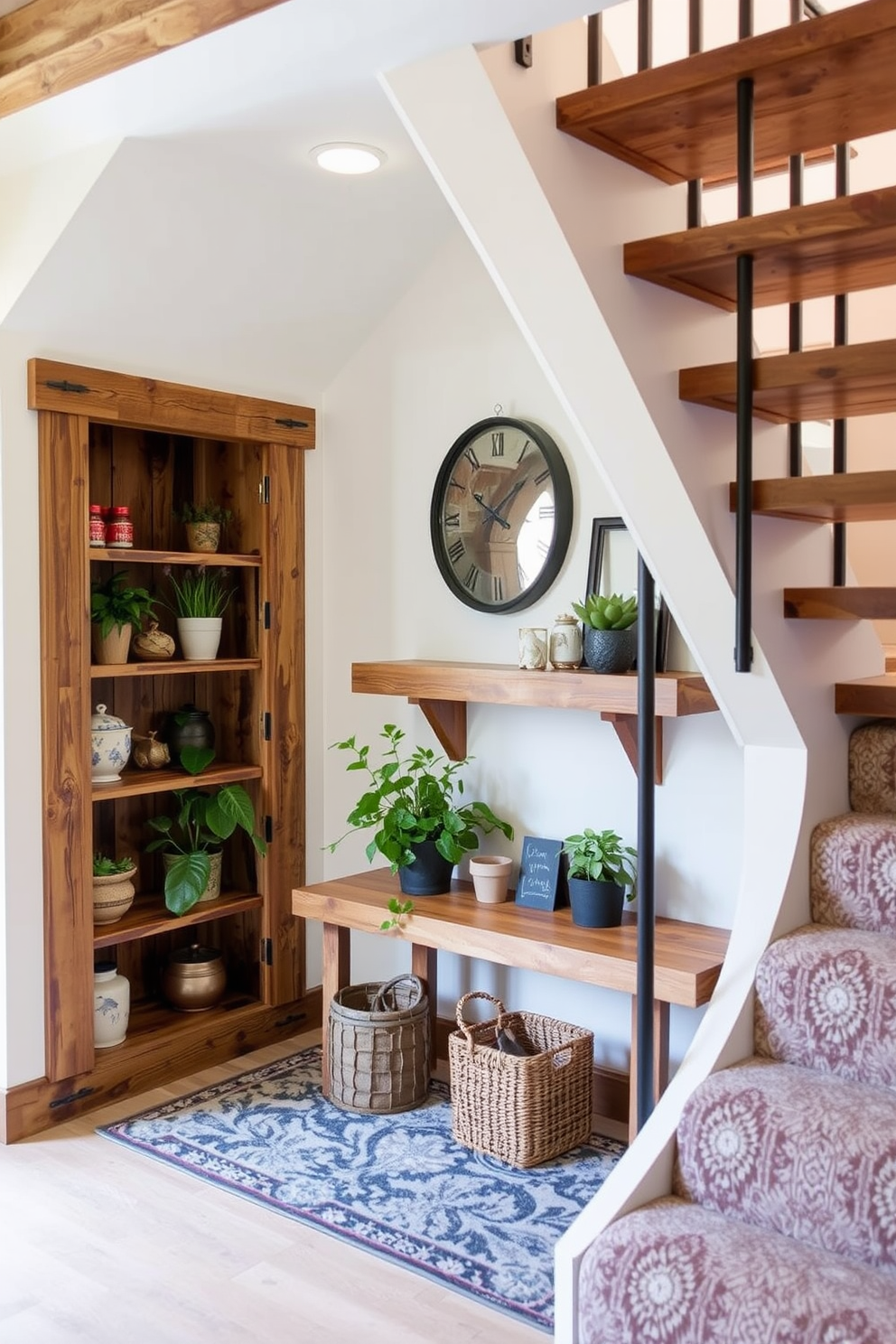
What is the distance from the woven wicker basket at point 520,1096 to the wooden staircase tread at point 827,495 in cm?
146

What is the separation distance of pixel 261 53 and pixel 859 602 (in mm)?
1404

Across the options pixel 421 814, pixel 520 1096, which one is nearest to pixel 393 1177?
pixel 520 1096

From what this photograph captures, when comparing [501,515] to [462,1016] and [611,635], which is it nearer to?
[611,635]

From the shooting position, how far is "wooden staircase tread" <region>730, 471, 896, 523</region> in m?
1.74

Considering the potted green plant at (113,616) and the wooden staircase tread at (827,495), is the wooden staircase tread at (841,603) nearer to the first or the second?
the wooden staircase tread at (827,495)

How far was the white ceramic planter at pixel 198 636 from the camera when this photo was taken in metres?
3.54

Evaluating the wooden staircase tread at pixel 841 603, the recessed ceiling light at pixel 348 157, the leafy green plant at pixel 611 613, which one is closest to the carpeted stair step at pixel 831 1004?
the wooden staircase tread at pixel 841 603

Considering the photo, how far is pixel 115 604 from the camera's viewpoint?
329 cm

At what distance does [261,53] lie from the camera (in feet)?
7.03

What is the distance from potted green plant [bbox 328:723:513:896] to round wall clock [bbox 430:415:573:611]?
49 centimetres

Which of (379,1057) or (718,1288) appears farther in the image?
(379,1057)

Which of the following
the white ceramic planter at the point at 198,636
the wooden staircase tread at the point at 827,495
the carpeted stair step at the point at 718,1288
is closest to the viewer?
the carpeted stair step at the point at 718,1288

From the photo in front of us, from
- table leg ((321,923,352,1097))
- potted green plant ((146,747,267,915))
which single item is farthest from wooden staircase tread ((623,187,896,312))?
potted green plant ((146,747,267,915))

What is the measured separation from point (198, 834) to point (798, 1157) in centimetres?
235
